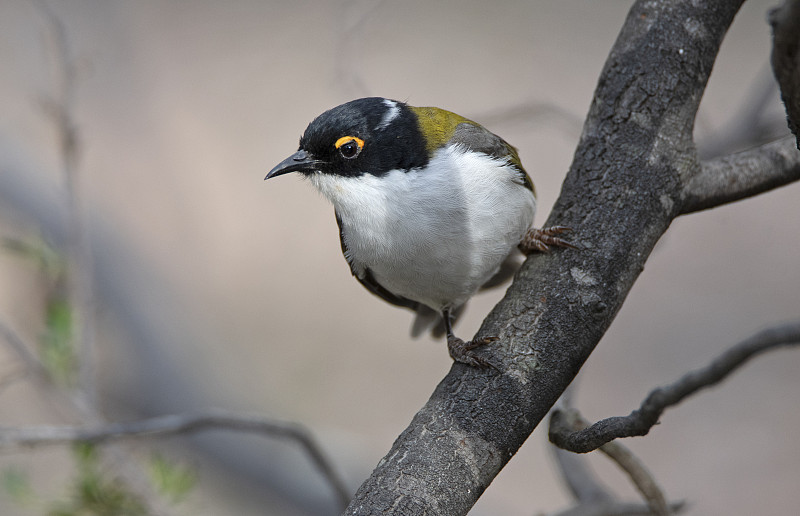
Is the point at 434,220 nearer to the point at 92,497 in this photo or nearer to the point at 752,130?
the point at 92,497

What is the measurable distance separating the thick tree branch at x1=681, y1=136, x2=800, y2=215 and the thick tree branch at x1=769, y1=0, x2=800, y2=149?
3.44ft

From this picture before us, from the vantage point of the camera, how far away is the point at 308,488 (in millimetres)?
5465

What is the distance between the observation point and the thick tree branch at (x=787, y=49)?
1570mm

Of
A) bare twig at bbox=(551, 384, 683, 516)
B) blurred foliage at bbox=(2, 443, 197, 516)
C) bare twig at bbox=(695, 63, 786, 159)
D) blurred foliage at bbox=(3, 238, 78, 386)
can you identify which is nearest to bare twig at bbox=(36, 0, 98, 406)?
blurred foliage at bbox=(3, 238, 78, 386)

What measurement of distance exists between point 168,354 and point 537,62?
662cm

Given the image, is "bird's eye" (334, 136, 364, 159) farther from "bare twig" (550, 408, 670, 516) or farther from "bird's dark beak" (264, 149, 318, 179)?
"bare twig" (550, 408, 670, 516)

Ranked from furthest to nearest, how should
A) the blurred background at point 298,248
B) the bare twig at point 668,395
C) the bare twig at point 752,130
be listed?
1. the blurred background at point 298,248
2. the bare twig at point 752,130
3. the bare twig at point 668,395

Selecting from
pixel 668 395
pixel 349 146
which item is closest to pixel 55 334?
pixel 349 146

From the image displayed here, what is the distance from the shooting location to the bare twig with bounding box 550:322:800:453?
7.02 ft

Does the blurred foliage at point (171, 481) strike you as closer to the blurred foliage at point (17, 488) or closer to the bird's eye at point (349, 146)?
the blurred foliage at point (17, 488)

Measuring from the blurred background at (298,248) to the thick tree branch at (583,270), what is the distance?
1.37 metres

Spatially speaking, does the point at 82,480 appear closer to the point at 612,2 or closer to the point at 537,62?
the point at 537,62

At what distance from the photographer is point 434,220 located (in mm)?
3250

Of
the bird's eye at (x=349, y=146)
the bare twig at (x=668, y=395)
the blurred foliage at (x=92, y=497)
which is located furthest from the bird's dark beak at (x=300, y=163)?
the bare twig at (x=668, y=395)
